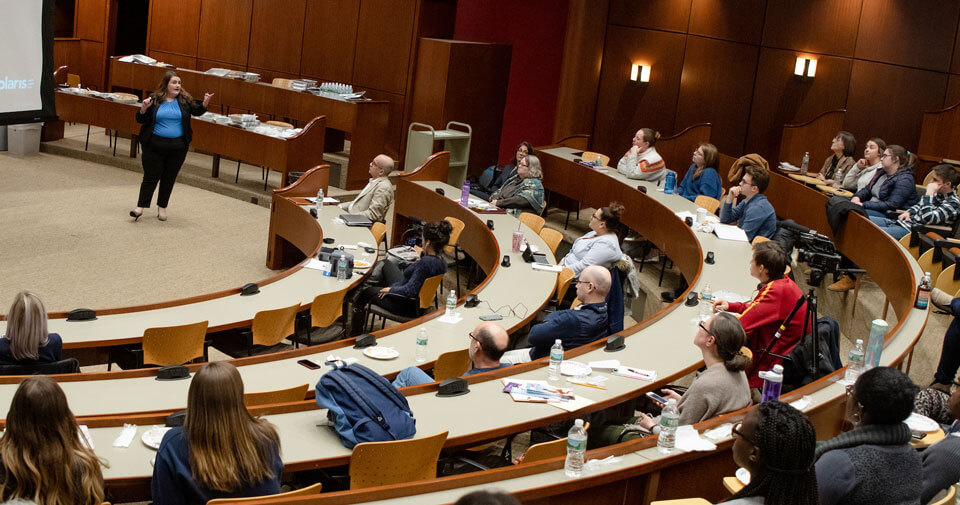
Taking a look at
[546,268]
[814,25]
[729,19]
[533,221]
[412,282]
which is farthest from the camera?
[729,19]

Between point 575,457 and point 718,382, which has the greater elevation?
point 718,382

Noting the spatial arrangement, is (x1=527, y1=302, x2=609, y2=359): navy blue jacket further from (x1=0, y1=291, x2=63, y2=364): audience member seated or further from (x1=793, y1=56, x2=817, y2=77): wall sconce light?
(x1=793, y1=56, x2=817, y2=77): wall sconce light

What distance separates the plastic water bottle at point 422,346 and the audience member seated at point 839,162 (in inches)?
235

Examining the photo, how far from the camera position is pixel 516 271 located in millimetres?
7105

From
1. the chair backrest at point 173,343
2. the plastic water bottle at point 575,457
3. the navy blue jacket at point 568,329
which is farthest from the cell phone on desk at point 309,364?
the plastic water bottle at point 575,457

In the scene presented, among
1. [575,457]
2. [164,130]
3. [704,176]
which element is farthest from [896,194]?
[164,130]

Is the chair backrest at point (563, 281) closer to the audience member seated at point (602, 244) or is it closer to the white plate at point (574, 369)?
the audience member seated at point (602, 244)

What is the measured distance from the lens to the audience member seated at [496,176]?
9.91 metres

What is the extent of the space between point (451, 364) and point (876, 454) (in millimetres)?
2483

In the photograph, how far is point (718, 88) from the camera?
493 inches

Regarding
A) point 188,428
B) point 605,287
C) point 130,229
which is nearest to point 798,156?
point 605,287

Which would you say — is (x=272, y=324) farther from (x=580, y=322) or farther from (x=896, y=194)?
(x=896, y=194)

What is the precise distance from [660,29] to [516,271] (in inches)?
259

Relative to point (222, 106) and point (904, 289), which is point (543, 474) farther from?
point (222, 106)
